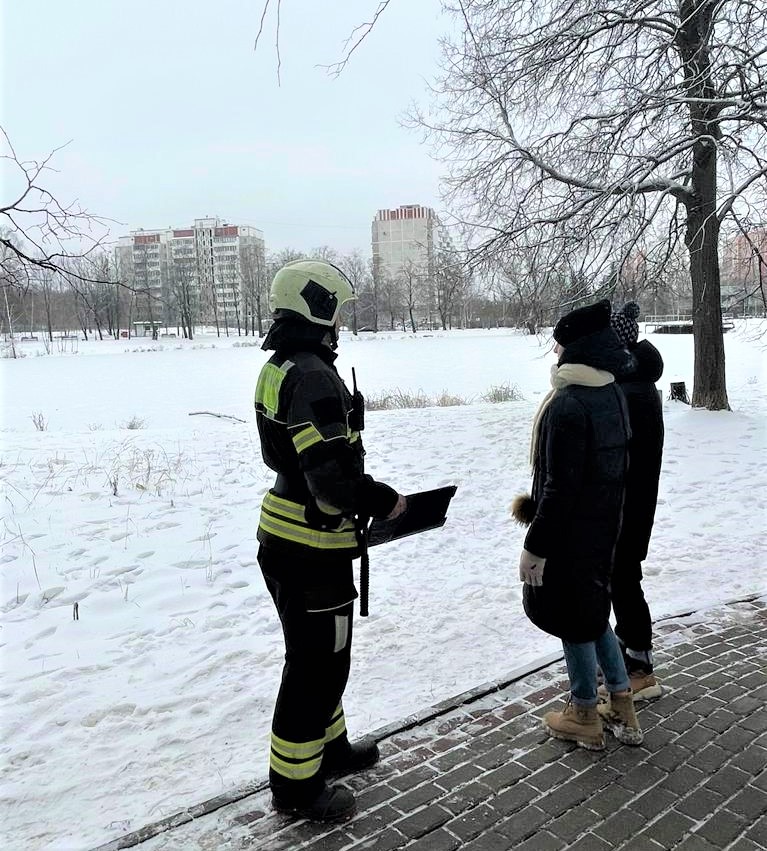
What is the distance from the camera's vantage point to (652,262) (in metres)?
12.6

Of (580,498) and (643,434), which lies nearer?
(580,498)

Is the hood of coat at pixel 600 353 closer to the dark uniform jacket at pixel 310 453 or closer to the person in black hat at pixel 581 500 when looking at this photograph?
the person in black hat at pixel 581 500

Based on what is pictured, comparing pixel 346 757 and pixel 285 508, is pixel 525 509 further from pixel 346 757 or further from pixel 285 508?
pixel 346 757

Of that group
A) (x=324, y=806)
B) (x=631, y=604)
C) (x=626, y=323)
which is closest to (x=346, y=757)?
(x=324, y=806)

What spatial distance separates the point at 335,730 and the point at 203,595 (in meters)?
2.62

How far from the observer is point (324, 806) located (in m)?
2.88

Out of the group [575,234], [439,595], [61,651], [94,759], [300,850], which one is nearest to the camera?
[300,850]

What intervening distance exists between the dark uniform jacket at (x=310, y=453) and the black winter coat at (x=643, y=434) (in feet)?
4.92

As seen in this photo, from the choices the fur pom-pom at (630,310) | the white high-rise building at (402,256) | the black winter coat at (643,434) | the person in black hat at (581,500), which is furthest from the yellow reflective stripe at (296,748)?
the white high-rise building at (402,256)

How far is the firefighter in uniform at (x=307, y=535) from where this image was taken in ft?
9.10

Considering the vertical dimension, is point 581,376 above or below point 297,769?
above

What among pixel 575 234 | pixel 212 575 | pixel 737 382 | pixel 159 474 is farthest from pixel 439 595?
pixel 737 382

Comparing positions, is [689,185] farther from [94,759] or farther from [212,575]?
[94,759]

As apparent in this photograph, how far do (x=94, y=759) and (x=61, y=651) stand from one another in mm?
1342
